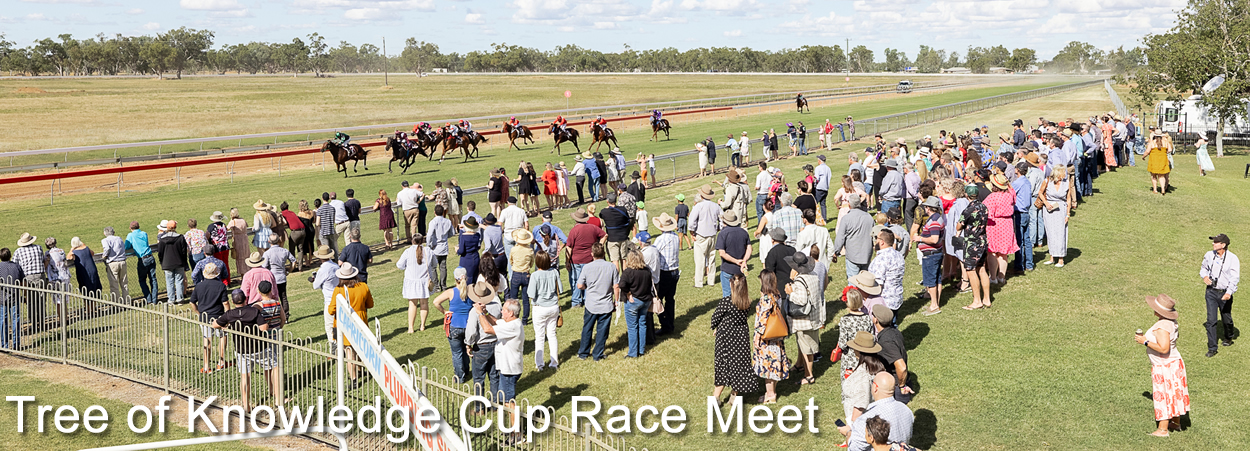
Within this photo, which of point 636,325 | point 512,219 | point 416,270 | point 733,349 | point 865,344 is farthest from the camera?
point 512,219

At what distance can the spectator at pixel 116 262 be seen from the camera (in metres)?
14.6

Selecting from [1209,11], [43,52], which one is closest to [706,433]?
[1209,11]

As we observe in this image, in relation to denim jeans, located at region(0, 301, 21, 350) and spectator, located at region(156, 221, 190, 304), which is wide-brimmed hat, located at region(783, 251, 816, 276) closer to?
spectator, located at region(156, 221, 190, 304)

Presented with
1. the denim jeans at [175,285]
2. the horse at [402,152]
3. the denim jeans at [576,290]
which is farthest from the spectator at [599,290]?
the horse at [402,152]

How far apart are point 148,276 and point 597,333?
9518 mm

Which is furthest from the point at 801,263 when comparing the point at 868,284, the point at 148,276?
the point at 148,276

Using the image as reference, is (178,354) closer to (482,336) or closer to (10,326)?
(10,326)

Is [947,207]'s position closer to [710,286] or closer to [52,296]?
[710,286]

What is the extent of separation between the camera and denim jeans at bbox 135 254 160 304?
15047 mm

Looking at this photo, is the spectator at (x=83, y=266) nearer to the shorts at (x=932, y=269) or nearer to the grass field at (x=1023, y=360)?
the grass field at (x=1023, y=360)

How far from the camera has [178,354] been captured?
A: 10797 mm

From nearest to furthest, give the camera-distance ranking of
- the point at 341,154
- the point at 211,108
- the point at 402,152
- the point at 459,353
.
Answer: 1. the point at 459,353
2. the point at 341,154
3. the point at 402,152
4. the point at 211,108

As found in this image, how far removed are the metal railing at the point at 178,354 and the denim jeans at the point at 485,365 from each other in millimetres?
208

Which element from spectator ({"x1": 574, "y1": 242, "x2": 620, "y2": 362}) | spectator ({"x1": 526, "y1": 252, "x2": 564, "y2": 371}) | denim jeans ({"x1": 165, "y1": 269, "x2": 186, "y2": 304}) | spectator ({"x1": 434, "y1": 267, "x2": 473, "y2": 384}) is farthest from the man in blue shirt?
spectator ({"x1": 574, "y1": 242, "x2": 620, "y2": 362})
